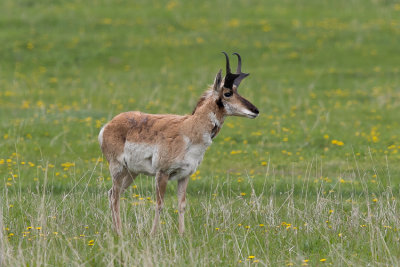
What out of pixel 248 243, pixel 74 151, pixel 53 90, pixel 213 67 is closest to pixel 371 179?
pixel 248 243

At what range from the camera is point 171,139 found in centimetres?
956

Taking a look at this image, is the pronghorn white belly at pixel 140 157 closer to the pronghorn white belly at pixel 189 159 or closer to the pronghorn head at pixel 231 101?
the pronghorn white belly at pixel 189 159

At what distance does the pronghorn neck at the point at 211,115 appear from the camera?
9.65 metres

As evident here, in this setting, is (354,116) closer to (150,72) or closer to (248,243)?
→ (150,72)

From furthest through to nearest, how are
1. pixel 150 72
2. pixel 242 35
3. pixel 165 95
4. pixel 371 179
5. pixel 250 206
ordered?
1. pixel 242 35
2. pixel 150 72
3. pixel 165 95
4. pixel 371 179
5. pixel 250 206

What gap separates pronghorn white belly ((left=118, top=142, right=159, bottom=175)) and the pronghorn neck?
2.34 feet

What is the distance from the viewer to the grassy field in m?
8.90

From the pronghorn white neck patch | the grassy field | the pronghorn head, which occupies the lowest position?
the grassy field

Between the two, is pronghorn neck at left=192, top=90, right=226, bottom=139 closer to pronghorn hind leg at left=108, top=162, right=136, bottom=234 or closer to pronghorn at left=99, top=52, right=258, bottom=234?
pronghorn at left=99, top=52, right=258, bottom=234

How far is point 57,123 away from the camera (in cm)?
1844

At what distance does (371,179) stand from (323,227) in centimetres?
418

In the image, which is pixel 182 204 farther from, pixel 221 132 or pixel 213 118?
pixel 221 132

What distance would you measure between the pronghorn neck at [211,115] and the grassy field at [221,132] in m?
1.09

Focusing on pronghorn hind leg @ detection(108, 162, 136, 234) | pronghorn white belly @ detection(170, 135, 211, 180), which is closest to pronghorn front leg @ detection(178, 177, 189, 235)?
pronghorn white belly @ detection(170, 135, 211, 180)
